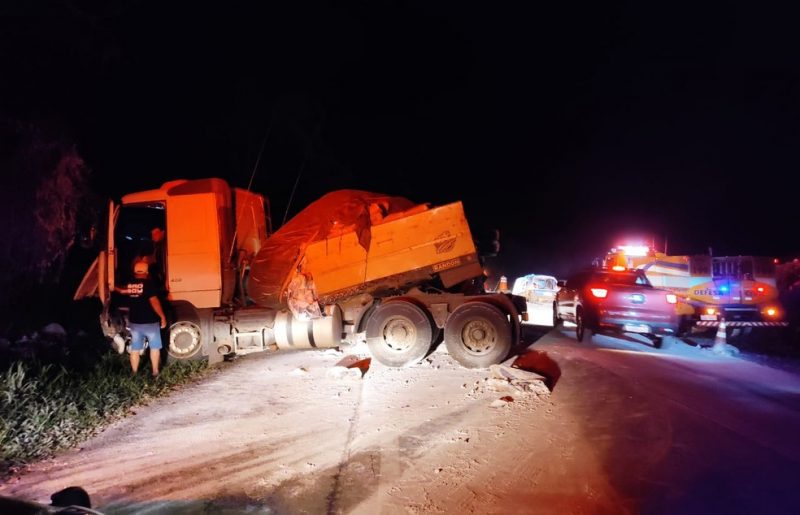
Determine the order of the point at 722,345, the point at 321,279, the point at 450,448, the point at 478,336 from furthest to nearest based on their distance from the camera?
1. the point at 722,345
2. the point at 321,279
3. the point at 478,336
4. the point at 450,448

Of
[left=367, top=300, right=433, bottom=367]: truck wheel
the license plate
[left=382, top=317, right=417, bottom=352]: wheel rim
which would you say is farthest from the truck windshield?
the license plate

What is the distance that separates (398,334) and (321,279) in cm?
153

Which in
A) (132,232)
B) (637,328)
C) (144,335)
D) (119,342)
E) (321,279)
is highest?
(132,232)

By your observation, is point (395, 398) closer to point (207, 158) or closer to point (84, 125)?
point (84, 125)

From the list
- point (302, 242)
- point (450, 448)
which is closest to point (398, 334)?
point (302, 242)

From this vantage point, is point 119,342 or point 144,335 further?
point 119,342

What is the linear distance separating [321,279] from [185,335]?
253cm

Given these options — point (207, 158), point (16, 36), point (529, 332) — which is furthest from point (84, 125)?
point (529, 332)

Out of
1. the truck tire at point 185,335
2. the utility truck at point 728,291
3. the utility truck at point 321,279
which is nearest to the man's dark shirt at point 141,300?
the utility truck at point 321,279

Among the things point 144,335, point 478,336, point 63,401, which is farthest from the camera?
point 478,336

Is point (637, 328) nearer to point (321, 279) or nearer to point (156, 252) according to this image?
point (321, 279)

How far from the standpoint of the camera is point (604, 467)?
3.98m

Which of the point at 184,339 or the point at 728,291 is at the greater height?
the point at 728,291

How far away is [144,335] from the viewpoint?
702 centimetres
